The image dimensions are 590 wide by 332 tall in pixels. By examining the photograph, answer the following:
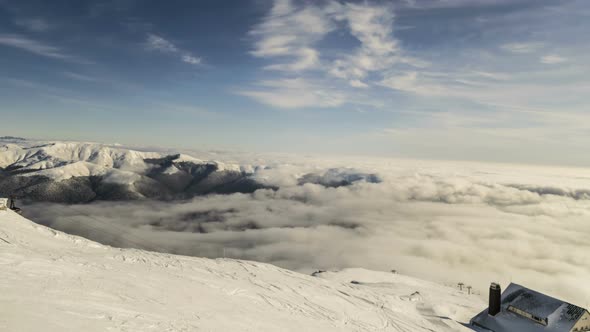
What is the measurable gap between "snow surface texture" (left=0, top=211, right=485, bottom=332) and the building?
7908 mm

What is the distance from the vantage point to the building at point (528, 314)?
3947 centimetres

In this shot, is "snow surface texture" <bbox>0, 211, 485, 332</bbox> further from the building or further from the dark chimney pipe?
the dark chimney pipe

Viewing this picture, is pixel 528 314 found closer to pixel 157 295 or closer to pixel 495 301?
pixel 495 301

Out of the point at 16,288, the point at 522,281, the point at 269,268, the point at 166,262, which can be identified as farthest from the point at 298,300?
the point at 522,281

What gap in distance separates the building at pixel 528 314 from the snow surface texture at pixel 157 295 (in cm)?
791

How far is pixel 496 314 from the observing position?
1740 inches

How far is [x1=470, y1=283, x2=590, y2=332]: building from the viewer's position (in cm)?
3947

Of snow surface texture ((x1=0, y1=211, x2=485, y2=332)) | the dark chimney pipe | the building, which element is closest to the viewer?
snow surface texture ((x1=0, y1=211, x2=485, y2=332))

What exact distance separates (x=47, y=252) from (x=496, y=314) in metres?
57.3

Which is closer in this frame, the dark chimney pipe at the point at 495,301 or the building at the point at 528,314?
the building at the point at 528,314

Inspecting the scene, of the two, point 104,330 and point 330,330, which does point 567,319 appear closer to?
point 330,330

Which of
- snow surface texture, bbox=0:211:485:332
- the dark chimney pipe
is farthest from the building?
snow surface texture, bbox=0:211:485:332

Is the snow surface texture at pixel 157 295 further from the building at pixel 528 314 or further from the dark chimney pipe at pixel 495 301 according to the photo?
the dark chimney pipe at pixel 495 301

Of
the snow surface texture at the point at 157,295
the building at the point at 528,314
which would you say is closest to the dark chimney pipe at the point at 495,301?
the building at the point at 528,314
